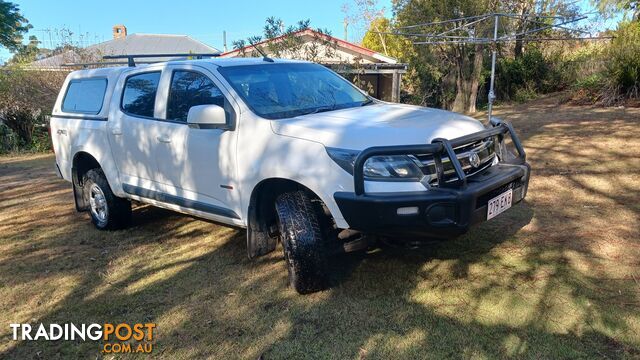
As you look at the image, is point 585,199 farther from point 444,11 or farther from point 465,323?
point 444,11

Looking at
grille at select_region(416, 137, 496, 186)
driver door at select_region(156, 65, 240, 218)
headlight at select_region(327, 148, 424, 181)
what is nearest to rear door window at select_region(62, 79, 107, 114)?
driver door at select_region(156, 65, 240, 218)

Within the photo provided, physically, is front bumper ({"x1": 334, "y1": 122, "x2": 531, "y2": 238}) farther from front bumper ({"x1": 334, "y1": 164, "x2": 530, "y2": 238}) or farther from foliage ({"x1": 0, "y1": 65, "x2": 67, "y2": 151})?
foliage ({"x1": 0, "y1": 65, "x2": 67, "y2": 151})

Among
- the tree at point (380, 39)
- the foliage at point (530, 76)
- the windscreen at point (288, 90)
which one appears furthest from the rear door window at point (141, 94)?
the tree at point (380, 39)

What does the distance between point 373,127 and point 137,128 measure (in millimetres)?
2559

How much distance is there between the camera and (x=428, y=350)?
2932 millimetres

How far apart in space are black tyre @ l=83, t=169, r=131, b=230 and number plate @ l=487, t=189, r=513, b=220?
3.99 m

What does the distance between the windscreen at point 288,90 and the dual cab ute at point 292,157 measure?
15 millimetres

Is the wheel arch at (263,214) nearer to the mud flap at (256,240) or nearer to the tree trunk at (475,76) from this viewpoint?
the mud flap at (256,240)

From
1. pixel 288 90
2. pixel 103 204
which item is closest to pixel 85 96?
pixel 103 204

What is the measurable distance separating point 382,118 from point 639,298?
2.17m

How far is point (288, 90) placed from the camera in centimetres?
429

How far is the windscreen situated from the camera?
13.1 feet

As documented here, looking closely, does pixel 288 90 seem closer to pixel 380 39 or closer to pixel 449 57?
pixel 449 57

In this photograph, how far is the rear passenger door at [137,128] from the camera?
468 centimetres
